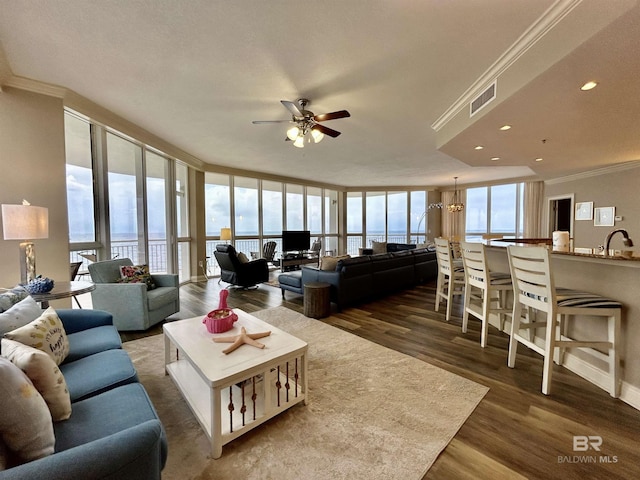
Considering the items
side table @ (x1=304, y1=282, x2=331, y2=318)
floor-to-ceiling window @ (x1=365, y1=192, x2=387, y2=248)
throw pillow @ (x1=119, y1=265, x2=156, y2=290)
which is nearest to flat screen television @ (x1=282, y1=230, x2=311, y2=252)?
floor-to-ceiling window @ (x1=365, y1=192, x2=387, y2=248)

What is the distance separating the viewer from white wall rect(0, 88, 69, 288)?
2723 mm

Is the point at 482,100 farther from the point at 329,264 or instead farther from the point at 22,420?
the point at 22,420

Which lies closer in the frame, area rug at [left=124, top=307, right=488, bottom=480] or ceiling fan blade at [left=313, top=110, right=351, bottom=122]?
area rug at [left=124, top=307, right=488, bottom=480]

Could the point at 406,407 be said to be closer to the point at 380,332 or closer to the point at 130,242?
the point at 380,332

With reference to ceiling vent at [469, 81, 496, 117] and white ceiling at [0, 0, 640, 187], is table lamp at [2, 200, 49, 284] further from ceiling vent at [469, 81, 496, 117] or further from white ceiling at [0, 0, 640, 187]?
ceiling vent at [469, 81, 496, 117]

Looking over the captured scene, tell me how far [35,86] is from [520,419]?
5221 millimetres

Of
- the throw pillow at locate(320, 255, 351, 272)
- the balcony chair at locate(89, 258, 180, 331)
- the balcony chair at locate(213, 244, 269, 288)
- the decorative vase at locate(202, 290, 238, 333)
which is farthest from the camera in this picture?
the balcony chair at locate(213, 244, 269, 288)

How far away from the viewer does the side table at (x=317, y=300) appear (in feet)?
12.2

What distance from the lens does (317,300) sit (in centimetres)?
372

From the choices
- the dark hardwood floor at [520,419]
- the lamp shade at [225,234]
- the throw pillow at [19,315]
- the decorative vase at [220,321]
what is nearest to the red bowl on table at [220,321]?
the decorative vase at [220,321]

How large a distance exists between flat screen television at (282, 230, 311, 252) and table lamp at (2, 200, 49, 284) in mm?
5324

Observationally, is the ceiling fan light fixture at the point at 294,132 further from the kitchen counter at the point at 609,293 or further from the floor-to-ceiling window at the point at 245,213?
the floor-to-ceiling window at the point at 245,213
